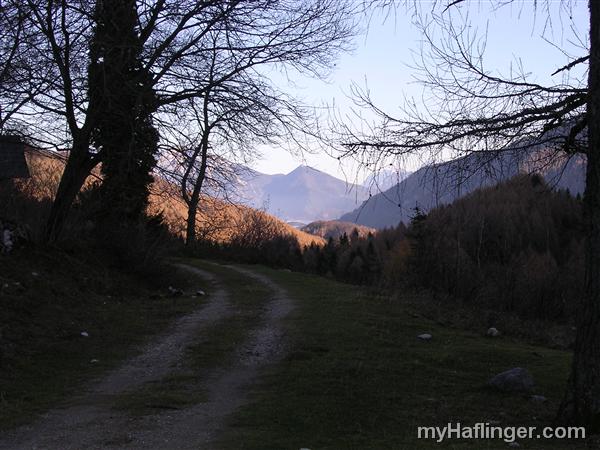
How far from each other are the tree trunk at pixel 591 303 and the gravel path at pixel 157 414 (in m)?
3.56

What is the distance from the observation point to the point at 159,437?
18.0 feet

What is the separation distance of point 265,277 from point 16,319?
540 inches

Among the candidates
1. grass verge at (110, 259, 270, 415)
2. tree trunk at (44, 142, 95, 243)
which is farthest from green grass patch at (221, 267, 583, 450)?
tree trunk at (44, 142, 95, 243)

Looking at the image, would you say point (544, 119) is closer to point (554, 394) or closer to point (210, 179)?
point (554, 394)

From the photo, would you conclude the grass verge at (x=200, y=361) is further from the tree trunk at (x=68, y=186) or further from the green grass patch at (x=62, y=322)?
the tree trunk at (x=68, y=186)

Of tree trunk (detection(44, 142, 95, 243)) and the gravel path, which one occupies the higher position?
tree trunk (detection(44, 142, 95, 243))

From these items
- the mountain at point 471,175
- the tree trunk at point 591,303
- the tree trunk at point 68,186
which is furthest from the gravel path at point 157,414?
the tree trunk at point 68,186

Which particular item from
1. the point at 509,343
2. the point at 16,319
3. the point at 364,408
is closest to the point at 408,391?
the point at 364,408

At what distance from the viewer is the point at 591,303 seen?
598 cm

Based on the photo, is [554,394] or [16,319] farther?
[16,319]

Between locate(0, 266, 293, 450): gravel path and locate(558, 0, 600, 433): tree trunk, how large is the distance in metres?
3.56

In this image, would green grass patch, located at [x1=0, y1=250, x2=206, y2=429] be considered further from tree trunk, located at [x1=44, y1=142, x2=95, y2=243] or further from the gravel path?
tree trunk, located at [x1=44, y1=142, x2=95, y2=243]

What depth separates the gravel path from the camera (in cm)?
534

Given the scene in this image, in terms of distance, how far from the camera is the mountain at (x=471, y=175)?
695 cm
